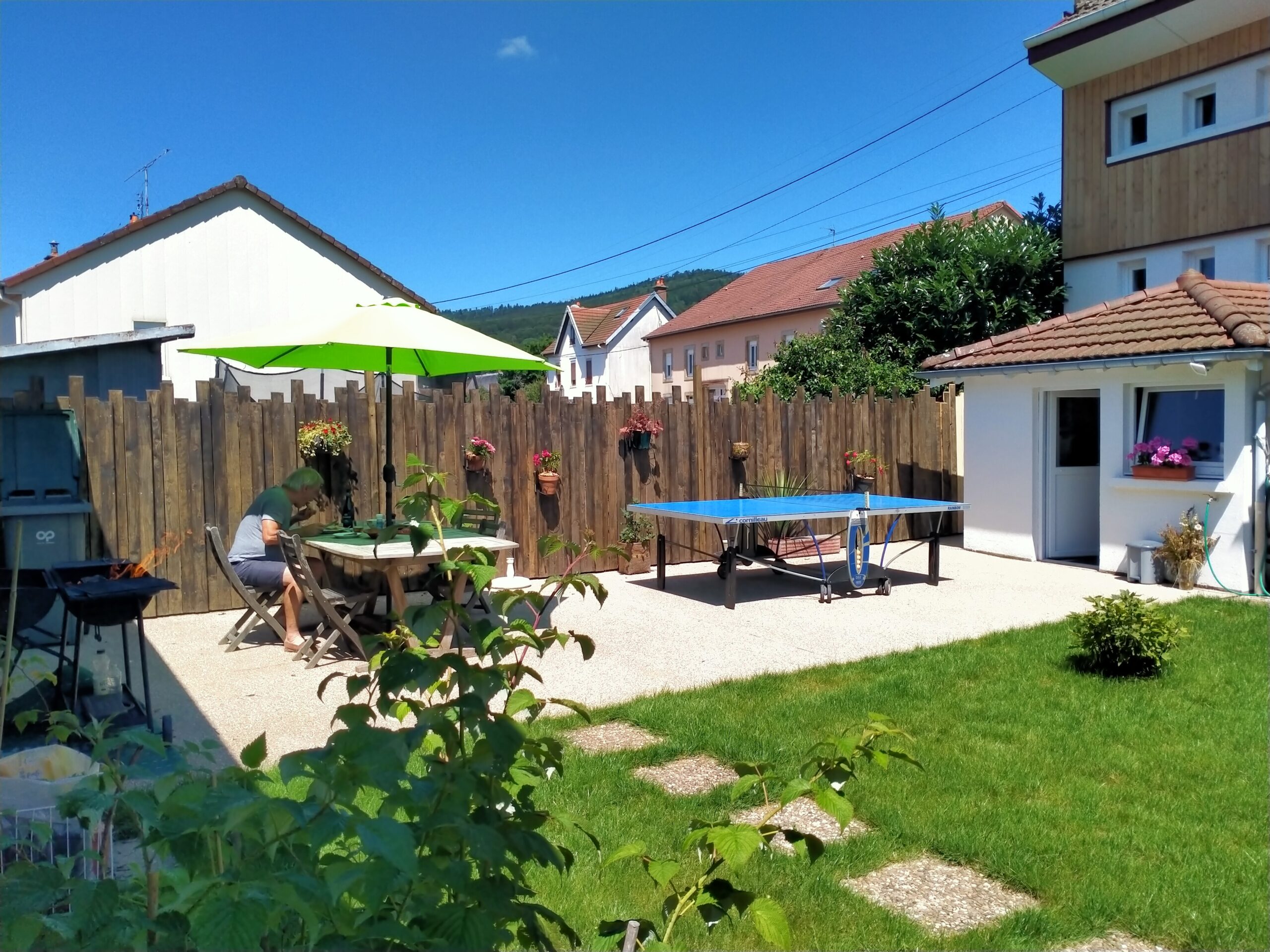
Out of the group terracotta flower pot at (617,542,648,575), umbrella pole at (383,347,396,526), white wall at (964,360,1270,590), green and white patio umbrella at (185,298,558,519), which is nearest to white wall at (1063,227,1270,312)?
white wall at (964,360,1270,590)

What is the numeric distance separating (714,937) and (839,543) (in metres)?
10.4

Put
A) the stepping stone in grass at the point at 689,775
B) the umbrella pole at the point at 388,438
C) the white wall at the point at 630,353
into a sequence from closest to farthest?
the stepping stone in grass at the point at 689,775
the umbrella pole at the point at 388,438
the white wall at the point at 630,353

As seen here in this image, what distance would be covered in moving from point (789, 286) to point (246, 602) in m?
32.2

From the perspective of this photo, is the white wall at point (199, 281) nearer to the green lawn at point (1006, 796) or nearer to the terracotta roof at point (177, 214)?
the terracotta roof at point (177, 214)

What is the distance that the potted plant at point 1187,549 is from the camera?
10266 mm

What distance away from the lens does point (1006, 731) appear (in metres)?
5.49

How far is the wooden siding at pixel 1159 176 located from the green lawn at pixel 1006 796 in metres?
9.56

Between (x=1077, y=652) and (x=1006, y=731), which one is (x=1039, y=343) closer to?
(x=1077, y=652)

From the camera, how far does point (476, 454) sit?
10.5 m

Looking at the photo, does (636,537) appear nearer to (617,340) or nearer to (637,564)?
(637,564)

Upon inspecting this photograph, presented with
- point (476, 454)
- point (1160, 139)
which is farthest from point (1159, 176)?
point (476, 454)

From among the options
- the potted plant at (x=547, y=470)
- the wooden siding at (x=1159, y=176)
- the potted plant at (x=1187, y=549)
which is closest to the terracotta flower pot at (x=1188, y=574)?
the potted plant at (x=1187, y=549)

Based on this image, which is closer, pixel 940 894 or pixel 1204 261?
pixel 940 894

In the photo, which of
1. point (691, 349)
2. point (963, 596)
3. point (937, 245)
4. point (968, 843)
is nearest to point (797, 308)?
point (691, 349)
